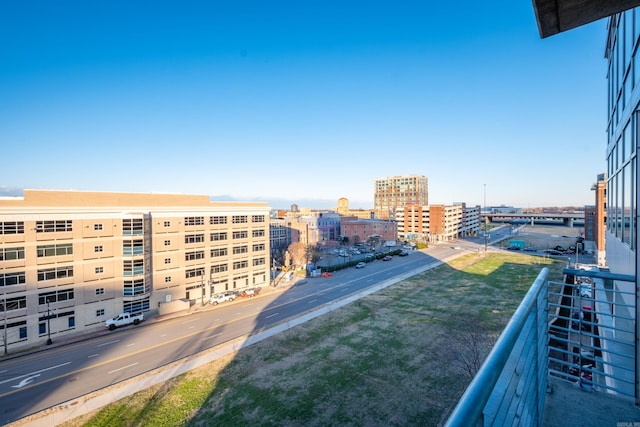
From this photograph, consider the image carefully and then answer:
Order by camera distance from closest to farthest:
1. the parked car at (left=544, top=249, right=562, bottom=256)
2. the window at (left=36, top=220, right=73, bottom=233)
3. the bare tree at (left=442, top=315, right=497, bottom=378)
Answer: the bare tree at (left=442, top=315, right=497, bottom=378) → the window at (left=36, top=220, right=73, bottom=233) → the parked car at (left=544, top=249, right=562, bottom=256)

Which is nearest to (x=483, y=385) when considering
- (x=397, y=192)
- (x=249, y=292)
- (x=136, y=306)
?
(x=136, y=306)

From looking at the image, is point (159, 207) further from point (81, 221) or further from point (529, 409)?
point (529, 409)

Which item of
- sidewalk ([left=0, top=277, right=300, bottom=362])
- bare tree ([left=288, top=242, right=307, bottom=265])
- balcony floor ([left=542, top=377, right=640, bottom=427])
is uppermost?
balcony floor ([left=542, top=377, right=640, bottom=427])

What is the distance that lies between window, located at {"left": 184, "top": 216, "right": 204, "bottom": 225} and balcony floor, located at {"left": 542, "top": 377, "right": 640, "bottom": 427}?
101 ft

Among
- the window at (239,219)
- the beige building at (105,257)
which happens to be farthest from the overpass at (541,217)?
the beige building at (105,257)

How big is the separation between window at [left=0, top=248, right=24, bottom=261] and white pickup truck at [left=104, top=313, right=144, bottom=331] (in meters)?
7.38

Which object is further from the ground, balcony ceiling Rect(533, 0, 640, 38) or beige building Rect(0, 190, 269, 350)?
balcony ceiling Rect(533, 0, 640, 38)

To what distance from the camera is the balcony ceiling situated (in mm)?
2180

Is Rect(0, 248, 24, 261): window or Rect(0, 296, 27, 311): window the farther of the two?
Rect(0, 248, 24, 261): window

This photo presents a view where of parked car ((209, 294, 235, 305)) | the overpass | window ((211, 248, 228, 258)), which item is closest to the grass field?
parked car ((209, 294, 235, 305))

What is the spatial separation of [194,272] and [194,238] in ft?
10.8

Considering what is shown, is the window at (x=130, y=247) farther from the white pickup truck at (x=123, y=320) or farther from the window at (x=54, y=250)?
the white pickup truck at (x=123, y=320)

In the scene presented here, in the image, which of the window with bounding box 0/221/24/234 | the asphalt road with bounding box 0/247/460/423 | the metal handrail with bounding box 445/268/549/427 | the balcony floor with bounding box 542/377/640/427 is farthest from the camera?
the window with bounding box 0/221/24/234

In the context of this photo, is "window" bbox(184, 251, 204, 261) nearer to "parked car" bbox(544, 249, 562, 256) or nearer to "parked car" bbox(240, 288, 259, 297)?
"parked car" bbox(240, 288, 259, 297)
